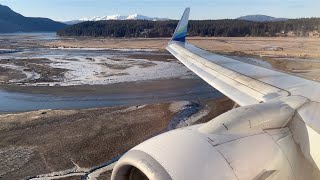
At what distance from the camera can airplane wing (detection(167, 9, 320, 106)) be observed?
30.1 ft

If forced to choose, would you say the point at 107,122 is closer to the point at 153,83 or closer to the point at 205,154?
the point at 153,83

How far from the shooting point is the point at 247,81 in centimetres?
1170

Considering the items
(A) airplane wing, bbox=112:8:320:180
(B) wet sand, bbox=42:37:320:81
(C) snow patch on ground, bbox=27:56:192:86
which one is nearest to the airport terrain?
(C) snow patch on ground, bbox=27:56:192:86

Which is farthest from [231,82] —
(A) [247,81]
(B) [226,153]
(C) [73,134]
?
(C) [73,134]

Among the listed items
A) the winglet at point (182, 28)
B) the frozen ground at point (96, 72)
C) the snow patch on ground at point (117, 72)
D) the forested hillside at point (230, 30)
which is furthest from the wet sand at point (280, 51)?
the forested hillside at point (230, 30)

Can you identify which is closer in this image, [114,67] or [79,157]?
[79,157]

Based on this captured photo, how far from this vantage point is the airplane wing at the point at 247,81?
9.16 m

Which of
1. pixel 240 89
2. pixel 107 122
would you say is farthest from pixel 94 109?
pixel 240 89

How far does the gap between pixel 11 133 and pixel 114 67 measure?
2899 cm

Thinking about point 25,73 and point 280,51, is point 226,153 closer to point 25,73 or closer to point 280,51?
point 25,73

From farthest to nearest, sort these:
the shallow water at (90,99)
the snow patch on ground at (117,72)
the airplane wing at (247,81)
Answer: the snow patch on ground at (117,72) → the shallow water at (90,99) → the airplane wing at (247,81)

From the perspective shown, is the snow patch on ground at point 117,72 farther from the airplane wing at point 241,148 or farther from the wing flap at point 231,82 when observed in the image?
the airplane wing at point 241,148

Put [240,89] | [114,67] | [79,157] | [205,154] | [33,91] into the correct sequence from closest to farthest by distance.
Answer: [205,154] < [240,89] < [79,157] < [33,91] < [114,67]

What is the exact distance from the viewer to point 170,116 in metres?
22.6
